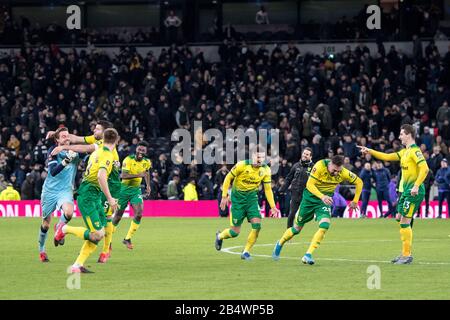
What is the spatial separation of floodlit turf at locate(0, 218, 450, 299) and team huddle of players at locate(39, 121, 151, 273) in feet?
1.62

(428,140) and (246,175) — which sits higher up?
(246,175)

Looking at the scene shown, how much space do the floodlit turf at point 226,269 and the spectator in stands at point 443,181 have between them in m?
8.15

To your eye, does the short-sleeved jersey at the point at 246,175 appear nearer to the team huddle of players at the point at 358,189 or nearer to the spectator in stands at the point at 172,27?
the team huddle of players at the point at 358,189

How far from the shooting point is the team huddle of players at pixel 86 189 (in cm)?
1733

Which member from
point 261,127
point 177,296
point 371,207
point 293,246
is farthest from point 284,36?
point 177,296

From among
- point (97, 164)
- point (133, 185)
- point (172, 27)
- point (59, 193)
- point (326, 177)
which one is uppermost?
point (172, 27)

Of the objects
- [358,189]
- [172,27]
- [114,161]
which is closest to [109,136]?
[114,161]

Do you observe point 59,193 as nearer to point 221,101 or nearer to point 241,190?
point 241,190

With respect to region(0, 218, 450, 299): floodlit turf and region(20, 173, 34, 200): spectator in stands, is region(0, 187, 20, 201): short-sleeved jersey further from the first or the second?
region(0, 218, 450, 299): floodlit turf

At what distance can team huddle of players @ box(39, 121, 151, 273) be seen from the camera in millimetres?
17328

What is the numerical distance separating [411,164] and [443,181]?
18.2 m

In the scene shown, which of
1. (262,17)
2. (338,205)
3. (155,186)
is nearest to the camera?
(338,205)

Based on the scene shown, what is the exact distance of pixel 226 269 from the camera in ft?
61.1

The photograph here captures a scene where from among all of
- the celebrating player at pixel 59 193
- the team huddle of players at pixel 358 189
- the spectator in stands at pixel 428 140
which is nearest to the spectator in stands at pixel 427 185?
the spectator in stands at pixel 428 140
